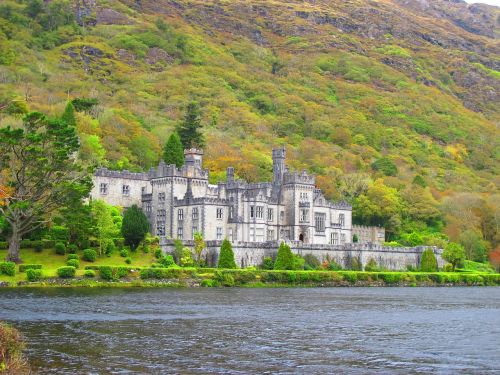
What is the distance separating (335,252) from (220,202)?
14.9m

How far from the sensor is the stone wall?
317 ft

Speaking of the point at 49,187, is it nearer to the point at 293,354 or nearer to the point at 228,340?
the point at 228,340

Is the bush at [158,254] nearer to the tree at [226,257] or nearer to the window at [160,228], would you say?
the tree at [226,257]

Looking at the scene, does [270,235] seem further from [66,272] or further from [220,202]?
[66,272]

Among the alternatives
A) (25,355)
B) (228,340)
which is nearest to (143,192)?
(228,340)

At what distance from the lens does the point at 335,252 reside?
4168 inches

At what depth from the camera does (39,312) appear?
187 feet

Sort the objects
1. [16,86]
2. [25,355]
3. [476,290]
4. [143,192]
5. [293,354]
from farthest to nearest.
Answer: [16,86] < [143,192] < [476,290] < [293,354] < [25,355]

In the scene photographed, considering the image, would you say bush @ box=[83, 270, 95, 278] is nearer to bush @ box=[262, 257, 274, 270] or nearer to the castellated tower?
bush @ box=[262, 257, 274, 270]

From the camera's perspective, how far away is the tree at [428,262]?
4375 inches

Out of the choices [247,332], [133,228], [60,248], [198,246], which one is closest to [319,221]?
[198,246]

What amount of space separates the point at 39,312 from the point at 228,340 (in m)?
15.7

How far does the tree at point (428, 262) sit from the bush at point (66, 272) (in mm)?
48188

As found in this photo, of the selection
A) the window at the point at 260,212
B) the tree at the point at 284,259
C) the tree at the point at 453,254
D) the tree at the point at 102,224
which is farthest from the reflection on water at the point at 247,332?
the tree at the point at 453,254
